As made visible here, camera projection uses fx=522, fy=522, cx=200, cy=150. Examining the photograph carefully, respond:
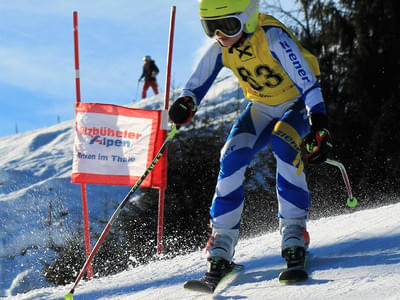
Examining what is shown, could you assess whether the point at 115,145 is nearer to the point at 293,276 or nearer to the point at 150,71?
the point at 293,276

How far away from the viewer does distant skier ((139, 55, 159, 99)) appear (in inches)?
630

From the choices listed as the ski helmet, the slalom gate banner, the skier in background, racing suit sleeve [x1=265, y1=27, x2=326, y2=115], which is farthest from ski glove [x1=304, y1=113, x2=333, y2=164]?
the slalom gate banner

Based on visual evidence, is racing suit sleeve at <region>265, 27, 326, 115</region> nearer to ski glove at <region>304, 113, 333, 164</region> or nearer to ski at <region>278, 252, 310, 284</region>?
ski glove at <region>304, 113, 333, 164</region>

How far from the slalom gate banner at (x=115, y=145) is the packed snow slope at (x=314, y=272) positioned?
2045mm

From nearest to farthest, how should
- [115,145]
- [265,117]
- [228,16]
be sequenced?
[228,16] < [265,117] < [115,145]

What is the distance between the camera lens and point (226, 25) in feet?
10.3

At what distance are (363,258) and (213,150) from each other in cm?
789

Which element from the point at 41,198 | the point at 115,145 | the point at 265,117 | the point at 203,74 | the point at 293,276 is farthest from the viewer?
the point at 41,198

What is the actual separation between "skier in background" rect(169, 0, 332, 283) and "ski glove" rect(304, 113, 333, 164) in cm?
2

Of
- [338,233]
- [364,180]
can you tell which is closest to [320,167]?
[364,180]

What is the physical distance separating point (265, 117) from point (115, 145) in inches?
128

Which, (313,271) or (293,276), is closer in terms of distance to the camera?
(293,276)

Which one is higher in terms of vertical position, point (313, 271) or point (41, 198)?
point (313, 271)

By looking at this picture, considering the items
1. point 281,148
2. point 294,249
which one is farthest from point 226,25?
point 294,249
